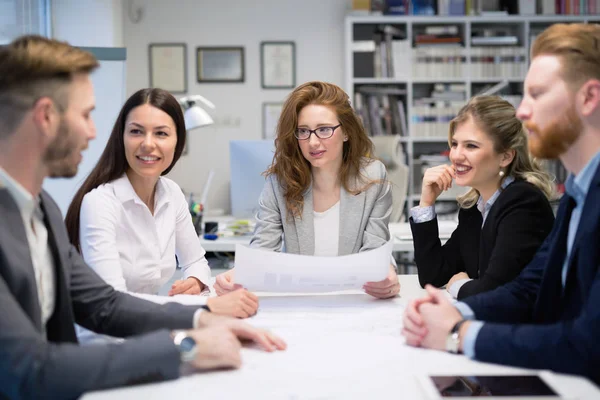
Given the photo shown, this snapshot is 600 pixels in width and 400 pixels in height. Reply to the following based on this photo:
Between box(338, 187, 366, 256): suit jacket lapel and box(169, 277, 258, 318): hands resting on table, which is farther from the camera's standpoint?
box(338, 187, 366, 256): suit jacket lapel

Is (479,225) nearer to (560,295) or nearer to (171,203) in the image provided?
(560,295)

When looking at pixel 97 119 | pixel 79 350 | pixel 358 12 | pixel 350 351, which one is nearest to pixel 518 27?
pixel 358 12

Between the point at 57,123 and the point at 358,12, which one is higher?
the point at 358,12

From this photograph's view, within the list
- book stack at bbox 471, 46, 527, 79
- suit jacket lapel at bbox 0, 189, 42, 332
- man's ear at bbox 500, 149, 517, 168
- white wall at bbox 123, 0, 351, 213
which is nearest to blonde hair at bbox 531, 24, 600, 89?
man's ear at bbox 500, 149, 517, 168

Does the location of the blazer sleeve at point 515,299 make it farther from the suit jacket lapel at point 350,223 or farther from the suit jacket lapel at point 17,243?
the suit jacket lapel at point 17,243

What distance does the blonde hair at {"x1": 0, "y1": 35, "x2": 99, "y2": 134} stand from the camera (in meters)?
1.08

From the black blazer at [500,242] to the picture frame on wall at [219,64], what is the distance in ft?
13.1

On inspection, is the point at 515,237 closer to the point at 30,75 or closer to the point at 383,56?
the point at 30,75

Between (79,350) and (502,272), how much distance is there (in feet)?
3.67

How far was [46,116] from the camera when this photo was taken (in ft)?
3.62

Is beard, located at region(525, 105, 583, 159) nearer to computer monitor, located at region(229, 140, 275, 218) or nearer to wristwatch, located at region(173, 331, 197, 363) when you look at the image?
wristwatch, located at region(173, 331, 197, 363)

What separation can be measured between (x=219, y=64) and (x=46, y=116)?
15.3 ft

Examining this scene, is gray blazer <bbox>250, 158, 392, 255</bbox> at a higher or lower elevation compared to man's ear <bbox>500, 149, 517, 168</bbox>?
lower

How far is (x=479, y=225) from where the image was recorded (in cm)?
200
